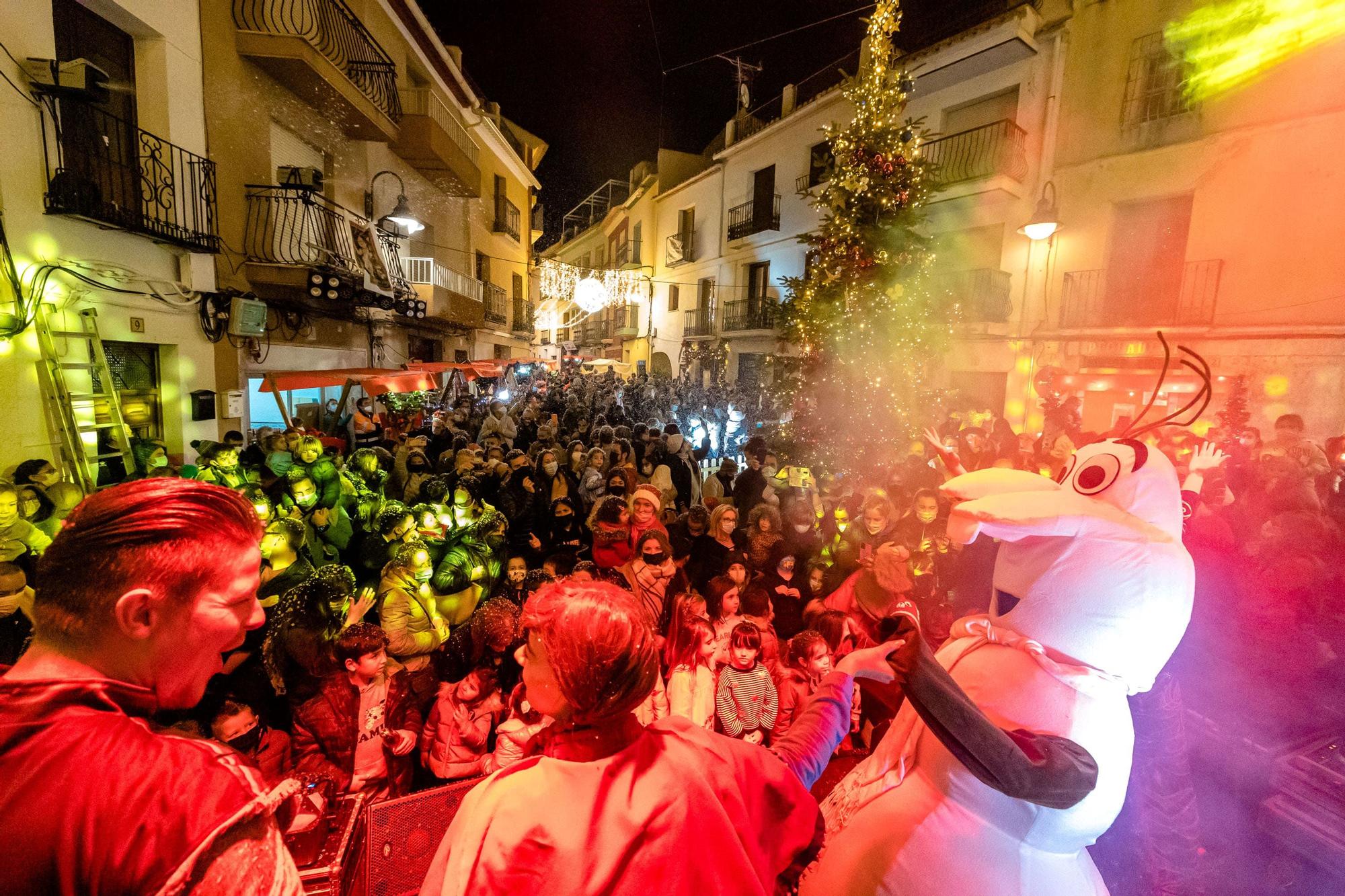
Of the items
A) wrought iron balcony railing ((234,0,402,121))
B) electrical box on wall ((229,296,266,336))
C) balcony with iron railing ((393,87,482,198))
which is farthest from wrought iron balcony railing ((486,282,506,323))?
electrical box on wall ((229,296,266,336))

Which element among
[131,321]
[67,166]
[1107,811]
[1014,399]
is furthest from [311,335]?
[1014,399]

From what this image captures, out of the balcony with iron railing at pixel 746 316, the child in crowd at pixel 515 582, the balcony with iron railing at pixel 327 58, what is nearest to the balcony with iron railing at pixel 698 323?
the balcony with iron railing at pixel 746 316

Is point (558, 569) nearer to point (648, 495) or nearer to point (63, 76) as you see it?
point (648, 495)

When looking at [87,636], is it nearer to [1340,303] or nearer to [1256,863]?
[1256,863]

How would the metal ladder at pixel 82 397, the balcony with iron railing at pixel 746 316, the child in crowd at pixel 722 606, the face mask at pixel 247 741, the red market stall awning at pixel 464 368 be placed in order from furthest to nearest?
the balcony with iron railing at pixel 746 316, the red market stall awning at pixel 464 368, the metal ladder at pixel 82 397, the child in crowd at pixel 722 606, the face mask at pixel 247 741

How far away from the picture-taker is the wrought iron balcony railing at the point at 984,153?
1244 centimetres

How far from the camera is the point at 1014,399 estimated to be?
13.0 meters

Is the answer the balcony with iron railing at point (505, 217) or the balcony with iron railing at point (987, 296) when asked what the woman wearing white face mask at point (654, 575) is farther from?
the balcony with iron railing at point (505, 217)

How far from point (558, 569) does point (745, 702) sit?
204 centimetres

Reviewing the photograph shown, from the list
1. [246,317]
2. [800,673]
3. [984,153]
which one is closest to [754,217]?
[984,153]

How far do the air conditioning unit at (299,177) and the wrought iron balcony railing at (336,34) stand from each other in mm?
1689

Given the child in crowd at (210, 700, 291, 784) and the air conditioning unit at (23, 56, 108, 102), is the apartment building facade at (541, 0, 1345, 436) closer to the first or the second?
the air conditioning unit at (23, 56, 108, 102)

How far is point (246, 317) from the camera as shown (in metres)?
8.03

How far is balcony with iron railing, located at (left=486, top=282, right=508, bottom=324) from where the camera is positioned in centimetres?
1978
